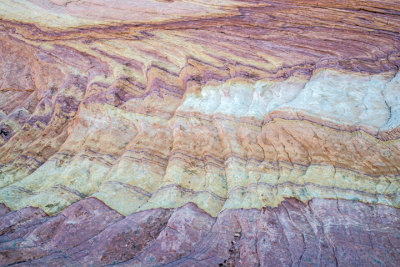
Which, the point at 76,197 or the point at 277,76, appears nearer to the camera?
the point at 76,197

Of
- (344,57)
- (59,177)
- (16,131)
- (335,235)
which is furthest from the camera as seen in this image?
(16,131)

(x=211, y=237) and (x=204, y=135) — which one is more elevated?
(x=204, y=135)

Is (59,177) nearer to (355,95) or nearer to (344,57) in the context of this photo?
(355,95)

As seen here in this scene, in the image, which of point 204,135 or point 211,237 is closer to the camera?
point 211,237

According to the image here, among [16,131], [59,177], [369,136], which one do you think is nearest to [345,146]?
[369,136]

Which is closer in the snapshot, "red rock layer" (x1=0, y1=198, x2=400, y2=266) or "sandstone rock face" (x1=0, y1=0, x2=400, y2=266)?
"red rock layer" (x1=0, y1=198, x2=400, y2=266)

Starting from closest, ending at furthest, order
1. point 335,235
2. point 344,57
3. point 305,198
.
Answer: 1. point 335,235
2. point 305,198
3. point 344,57

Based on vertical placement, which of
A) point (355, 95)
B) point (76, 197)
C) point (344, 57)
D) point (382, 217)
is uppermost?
point (344, 57)

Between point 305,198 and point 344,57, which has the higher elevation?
point 344,57
